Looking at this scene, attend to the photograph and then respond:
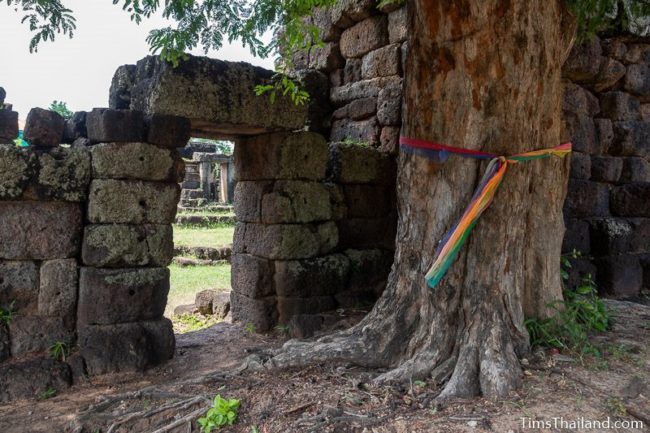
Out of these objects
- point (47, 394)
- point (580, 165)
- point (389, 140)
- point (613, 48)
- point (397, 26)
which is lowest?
point (47, 394)

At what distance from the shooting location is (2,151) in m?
3.95

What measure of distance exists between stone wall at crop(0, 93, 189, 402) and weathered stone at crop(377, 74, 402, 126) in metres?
3.00

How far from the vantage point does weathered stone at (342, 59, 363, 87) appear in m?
7.05

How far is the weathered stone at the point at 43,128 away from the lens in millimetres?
4145

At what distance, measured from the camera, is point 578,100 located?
249 inches

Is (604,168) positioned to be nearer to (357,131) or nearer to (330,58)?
(357,131)

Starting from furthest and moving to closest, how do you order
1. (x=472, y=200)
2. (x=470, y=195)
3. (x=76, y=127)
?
(x=76, y=127), (x=470, y=195), (x=472, y=200)

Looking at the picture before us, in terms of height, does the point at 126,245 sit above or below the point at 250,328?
above

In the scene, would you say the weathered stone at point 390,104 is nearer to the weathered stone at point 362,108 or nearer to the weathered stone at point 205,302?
the weathered stone at point 362,108

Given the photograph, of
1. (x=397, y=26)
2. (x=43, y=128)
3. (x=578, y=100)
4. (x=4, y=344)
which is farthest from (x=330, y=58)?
(x=4, y=344)

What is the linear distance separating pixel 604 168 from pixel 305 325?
444cm

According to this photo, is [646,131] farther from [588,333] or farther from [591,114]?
[588,333]

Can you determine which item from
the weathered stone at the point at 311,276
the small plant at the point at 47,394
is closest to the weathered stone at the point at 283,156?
the weathered stone at the point at 311,276

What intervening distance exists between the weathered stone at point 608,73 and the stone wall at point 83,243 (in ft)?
17.6
